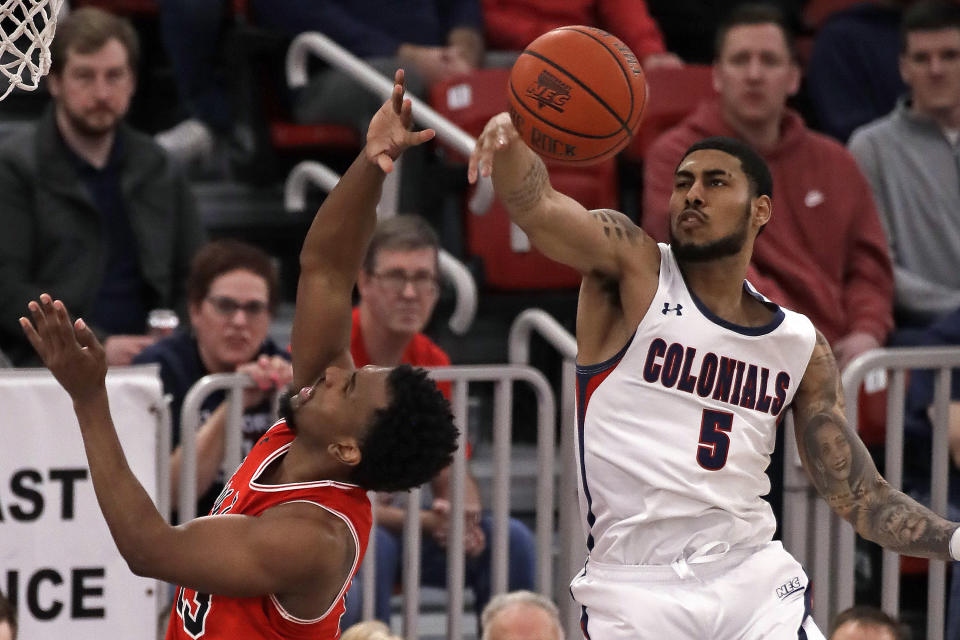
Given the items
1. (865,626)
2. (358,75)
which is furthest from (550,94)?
(358,75)

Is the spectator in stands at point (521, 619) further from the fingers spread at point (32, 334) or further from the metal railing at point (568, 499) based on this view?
the fingers spread at point (32, 334)

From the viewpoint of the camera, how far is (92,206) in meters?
5.39

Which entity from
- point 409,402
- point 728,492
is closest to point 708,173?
point 728,492

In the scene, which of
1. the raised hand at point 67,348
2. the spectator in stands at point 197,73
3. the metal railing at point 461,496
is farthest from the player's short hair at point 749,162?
the spectator in stands at point 197,73

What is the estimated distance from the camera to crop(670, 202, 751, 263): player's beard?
363 centimetres

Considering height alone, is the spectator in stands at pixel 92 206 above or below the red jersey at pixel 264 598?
above

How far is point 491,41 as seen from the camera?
707 centimetres

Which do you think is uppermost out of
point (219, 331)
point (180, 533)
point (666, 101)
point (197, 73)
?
point (197, 73)

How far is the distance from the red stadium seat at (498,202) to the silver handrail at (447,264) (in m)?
0.17

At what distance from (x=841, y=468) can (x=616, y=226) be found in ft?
2.84

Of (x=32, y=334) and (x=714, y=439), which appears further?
(x=714, y=439)

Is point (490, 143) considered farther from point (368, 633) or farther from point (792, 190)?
point (792, 190)

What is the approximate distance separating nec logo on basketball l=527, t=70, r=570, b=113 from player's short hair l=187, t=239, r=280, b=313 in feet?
5.10

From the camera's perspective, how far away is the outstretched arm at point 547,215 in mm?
3336
